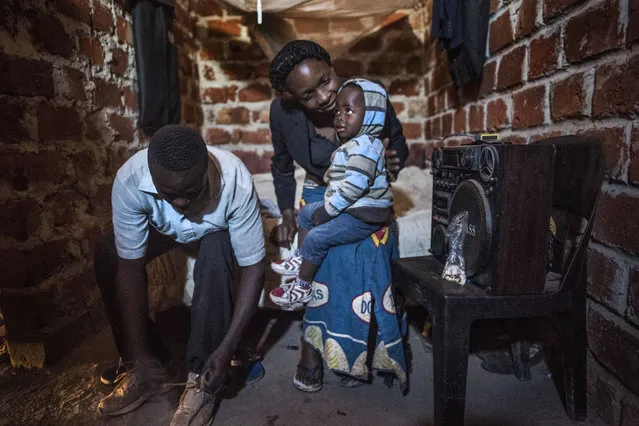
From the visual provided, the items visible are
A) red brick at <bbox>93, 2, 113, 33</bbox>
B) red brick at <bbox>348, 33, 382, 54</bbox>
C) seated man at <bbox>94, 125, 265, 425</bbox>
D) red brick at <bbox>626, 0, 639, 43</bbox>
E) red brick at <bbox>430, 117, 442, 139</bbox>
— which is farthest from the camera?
red brick at <bbox>348, 33, 382, 54</bbox>

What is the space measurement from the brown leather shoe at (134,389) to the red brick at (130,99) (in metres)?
1.15

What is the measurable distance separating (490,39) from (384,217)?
2.86 ft

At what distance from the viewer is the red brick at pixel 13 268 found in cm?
125

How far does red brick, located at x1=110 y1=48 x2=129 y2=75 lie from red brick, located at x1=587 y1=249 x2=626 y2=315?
189 cm

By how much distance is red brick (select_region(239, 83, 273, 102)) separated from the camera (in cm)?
247

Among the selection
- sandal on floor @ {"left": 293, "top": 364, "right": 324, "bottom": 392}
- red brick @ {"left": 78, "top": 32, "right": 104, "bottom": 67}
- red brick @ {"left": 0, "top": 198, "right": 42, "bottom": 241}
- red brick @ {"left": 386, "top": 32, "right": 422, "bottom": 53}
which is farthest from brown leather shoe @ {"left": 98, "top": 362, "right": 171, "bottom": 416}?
red brick @ {"left": 386, "top": 32, "right": 422, "bottom": 53}

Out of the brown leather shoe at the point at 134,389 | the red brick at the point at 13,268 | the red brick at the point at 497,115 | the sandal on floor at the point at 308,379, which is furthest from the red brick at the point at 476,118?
the red brick at the point at 13,268

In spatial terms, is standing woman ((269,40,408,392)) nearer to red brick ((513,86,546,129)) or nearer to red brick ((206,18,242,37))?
red brick ((513,86,546,129))

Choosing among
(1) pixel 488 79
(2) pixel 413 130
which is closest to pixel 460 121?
(1) pixel 488 79

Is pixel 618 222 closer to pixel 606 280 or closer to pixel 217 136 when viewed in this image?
pixel 606 280

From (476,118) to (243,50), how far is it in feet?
4.92

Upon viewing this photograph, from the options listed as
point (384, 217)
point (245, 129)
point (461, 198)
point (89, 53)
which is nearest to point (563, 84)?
point (461, 198)

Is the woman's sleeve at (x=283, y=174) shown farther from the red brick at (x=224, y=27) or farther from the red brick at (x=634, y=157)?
the red brick at (x=224, y=27)

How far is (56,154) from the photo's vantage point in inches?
54.5
